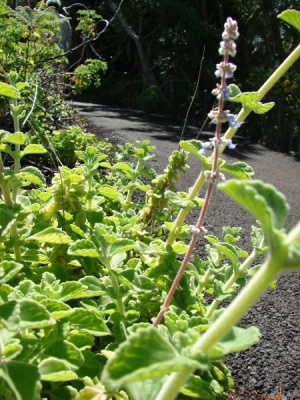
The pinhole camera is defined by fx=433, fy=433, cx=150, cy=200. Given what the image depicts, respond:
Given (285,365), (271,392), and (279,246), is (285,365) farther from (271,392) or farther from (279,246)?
(279,246)

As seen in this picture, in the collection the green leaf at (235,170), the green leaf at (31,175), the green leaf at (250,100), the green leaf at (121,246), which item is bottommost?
the green leaf at (121,246)

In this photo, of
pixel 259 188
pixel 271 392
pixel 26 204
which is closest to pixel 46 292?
pixel 26 204

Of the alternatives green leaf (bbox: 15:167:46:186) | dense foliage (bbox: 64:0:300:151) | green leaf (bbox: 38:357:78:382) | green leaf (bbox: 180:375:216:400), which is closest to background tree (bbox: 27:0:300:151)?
dense foliage (bbox: 64:0:300:151)

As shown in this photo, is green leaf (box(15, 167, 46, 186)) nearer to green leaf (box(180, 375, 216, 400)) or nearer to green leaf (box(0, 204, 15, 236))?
green leaf (box(0, 204, 15, 236))

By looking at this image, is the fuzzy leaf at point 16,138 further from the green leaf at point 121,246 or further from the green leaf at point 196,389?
the green leaf at point 196,389

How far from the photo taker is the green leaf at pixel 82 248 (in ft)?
3.75

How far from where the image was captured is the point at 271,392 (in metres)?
1.67

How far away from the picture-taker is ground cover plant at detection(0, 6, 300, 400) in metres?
0.57

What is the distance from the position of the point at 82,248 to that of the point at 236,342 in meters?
0.61

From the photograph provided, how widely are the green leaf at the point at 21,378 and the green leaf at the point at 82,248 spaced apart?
1.28 ft

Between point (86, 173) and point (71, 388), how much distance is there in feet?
3.07

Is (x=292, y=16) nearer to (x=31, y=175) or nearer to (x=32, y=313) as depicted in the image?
(x=31, y=175)

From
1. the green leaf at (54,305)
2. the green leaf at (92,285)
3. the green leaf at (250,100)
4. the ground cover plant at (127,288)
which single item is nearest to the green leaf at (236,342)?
the ground cover plant at (127,288)

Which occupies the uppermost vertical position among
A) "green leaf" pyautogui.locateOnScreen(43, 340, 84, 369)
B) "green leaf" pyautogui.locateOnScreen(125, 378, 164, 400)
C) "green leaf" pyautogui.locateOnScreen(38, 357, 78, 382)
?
"green leaf" pyautogui.locateOnScreen(125, 378, 164, 400)
